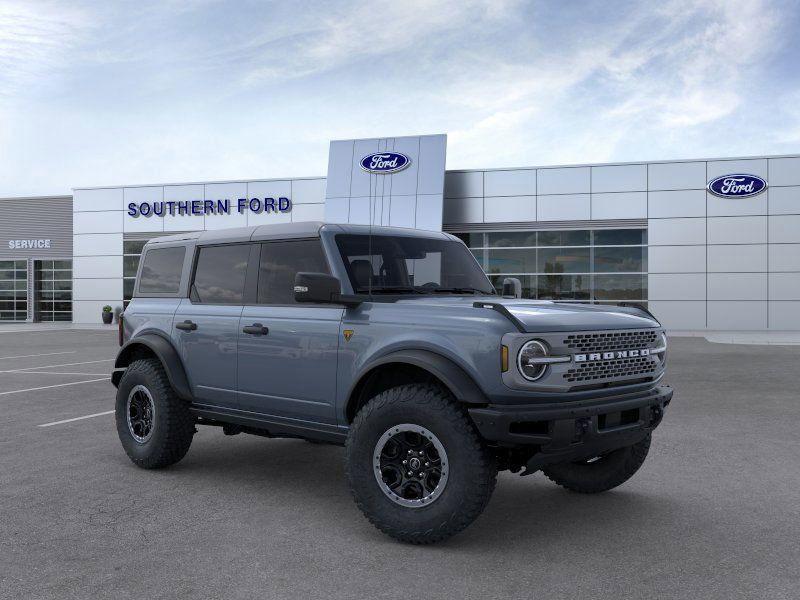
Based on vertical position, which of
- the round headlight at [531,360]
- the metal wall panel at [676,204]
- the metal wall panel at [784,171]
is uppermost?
the metal wall panel at [784,171]

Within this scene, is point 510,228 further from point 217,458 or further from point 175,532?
point 175,532

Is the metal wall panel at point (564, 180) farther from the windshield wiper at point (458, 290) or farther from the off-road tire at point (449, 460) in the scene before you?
the off-road tire at point (449, 460)

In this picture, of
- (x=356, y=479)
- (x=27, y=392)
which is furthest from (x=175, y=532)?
(x=27, y=392)

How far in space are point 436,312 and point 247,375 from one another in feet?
5.87

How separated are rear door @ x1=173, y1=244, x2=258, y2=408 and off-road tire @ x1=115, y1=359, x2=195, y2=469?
265 millimetres

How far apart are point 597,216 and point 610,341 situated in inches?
1117

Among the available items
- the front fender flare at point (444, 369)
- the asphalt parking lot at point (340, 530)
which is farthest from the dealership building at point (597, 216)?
the front fender flare at point (444, 369)

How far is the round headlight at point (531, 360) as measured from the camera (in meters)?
4.34

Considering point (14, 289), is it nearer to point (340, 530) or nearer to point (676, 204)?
point (676, 204)

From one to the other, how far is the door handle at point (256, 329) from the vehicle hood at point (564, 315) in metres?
1.20

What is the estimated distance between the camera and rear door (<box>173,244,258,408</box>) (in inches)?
235

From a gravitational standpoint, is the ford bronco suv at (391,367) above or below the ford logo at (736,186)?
below

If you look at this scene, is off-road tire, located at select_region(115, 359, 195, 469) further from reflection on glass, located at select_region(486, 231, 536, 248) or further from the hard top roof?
reflection on glass, located at select_region(486, 231, 536, 248)

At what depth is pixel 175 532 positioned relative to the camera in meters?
4.81
